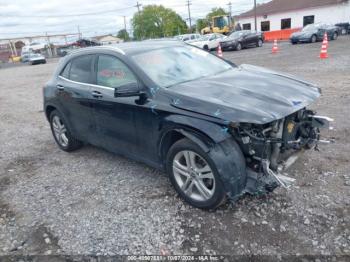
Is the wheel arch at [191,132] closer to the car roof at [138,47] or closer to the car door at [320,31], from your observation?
the car roof at [138,47]

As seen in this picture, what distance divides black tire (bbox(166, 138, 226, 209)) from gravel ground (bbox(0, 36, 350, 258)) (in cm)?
11

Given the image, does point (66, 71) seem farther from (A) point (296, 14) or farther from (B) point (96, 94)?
(A) point (296, 14)

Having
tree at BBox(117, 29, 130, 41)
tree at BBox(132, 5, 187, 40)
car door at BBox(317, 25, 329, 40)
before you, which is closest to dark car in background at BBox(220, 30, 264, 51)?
Result: car door at BBox(317, 25, 329, 40)

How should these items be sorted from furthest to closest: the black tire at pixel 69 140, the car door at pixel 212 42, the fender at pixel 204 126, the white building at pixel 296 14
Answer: the white building at pixel 296 14
the car door at pixel 212 42
the black tire at pixel 69 140
the fender at pixel 204 126

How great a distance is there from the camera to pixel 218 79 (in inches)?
150

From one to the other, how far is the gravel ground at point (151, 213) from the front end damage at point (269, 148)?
0.38 meters

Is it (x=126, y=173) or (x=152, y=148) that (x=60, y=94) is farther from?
(x=152, y=148)

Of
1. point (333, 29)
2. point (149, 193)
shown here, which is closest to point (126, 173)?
point (149, 193)

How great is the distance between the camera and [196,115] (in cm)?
311

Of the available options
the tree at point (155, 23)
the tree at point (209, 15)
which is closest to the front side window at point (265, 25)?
the tree at point (209, 15)

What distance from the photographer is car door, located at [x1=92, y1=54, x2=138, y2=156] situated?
3818 mm

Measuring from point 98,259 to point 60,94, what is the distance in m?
2.94

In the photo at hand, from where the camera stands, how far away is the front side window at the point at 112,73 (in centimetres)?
380

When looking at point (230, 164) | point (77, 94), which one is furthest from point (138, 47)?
point (230, 164)
